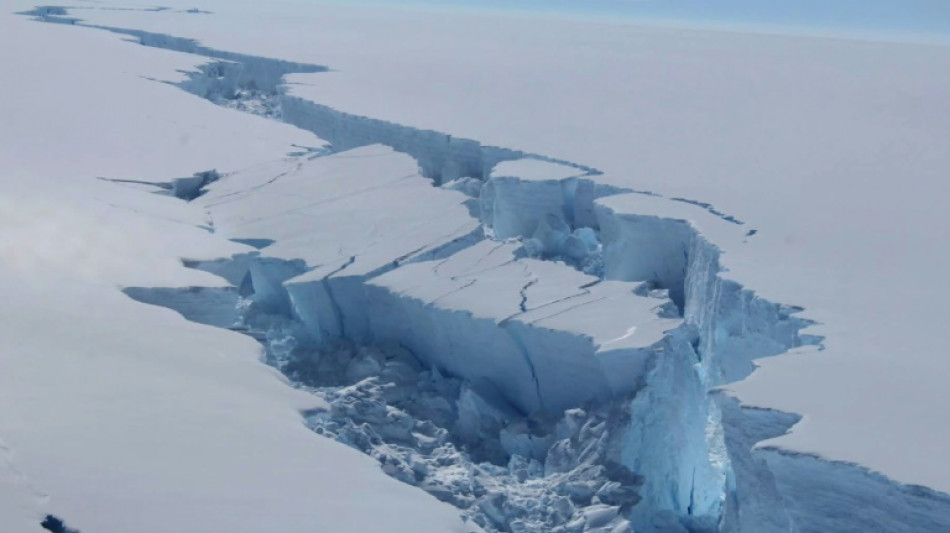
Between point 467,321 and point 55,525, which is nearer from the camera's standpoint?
point 55,525

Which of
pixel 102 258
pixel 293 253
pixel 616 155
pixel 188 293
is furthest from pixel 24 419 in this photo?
pixel 616 155

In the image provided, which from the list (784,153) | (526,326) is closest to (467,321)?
(526,326)

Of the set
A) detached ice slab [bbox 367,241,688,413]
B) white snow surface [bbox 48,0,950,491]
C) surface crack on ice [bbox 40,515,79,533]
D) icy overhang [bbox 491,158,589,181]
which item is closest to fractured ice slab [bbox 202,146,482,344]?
detached ice slab [bbox 367,241,688,413]

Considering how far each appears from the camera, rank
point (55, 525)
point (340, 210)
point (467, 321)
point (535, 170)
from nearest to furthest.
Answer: point (55, 525), point (467, 321), point (340, 210), point (535, 170)

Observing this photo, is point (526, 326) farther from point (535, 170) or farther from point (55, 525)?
point (535, 170)

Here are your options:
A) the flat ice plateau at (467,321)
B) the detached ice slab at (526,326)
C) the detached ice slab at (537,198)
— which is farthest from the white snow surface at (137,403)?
the detached ice slab at (537,198)

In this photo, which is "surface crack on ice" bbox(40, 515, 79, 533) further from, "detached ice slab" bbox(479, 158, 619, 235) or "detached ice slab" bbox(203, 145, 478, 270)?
"detached ice slab" bbox(479, 158, 619, 235)

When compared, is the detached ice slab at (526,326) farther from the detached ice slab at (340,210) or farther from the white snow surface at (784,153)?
the white snow surface at (784,153)
